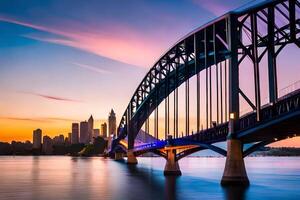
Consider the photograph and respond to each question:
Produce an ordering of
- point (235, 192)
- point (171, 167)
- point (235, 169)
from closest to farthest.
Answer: point (235, 192), point (235, 169), point (171, 167)

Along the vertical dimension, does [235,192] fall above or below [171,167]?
below

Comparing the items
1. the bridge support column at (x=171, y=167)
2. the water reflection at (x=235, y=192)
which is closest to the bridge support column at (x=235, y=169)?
the water reflection at (x=235, y=192)

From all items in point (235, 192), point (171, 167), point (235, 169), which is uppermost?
point (235, 169)

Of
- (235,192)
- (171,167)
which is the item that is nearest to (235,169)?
(235,192)

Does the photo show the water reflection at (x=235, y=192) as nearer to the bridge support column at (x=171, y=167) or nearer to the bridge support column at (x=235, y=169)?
the bridge support column at (x=235, y=169)

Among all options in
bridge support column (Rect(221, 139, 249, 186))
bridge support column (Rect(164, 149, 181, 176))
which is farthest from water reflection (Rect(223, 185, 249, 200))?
bridge support column (Rect(164, 149, 181, 176))

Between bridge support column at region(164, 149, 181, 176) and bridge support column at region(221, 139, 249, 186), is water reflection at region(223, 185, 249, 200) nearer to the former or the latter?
bridge support column at region(221, 139, 249, 186)

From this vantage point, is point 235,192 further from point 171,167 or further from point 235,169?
point 171,167

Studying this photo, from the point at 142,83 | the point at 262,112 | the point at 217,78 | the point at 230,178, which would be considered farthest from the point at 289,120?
the point at 142,83

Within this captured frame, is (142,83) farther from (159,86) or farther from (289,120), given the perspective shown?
(289,120)

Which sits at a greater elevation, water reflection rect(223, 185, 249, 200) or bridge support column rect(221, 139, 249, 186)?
bridge support column rect(221, 139, 249, 186)

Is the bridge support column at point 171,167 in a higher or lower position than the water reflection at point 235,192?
higher

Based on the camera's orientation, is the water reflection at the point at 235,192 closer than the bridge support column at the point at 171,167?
Yes

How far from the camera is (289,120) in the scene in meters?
57.8
